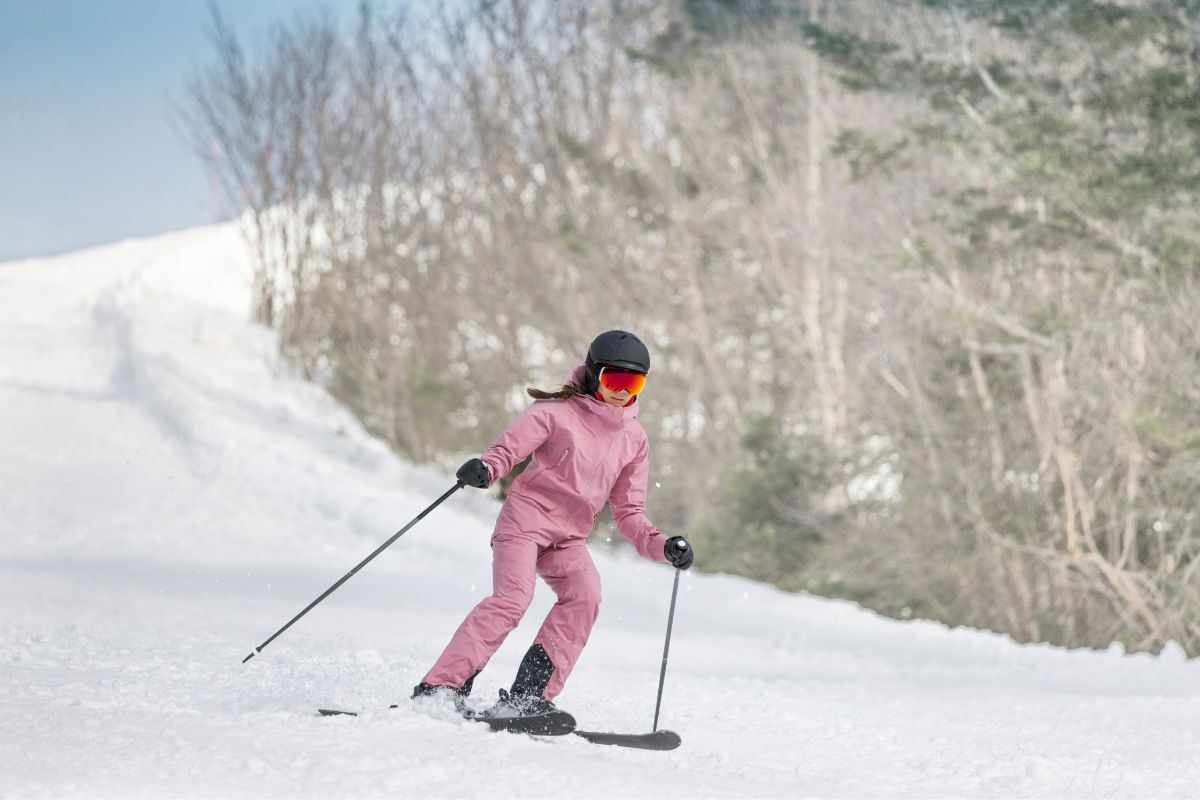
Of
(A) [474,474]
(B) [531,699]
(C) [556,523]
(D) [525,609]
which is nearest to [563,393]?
(C) [556,523]

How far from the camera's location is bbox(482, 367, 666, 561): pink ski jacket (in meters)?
5.37

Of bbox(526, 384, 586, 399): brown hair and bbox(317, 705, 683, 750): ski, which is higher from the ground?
bbox(526, 384, 586, 399): brown hair

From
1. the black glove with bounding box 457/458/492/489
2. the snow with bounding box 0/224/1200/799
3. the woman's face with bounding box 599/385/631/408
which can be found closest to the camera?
the snow with bounding box 0/224/1200/799

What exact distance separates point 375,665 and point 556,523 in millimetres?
1960

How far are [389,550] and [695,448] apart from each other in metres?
9.07

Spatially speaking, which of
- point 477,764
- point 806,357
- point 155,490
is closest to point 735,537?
point 806,357

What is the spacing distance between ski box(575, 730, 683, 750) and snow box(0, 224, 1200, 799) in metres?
0.05

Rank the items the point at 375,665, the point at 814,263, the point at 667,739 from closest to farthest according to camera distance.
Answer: the point at 667,739, the point at 375,665, the point at 814,263

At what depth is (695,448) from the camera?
884 inches

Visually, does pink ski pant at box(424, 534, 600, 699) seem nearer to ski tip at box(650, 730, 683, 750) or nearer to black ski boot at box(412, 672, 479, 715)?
black ski boot at box(412, 672, 479, 715)

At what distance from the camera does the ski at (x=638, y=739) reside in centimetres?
535

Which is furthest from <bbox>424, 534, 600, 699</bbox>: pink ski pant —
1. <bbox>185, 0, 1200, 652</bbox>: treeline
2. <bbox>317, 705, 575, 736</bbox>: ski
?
<bbox>185, 0, 1200, 652</bbox>: treeline

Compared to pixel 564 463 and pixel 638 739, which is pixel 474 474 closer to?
pixel 564 463

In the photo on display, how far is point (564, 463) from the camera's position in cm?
541
